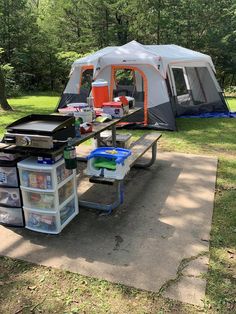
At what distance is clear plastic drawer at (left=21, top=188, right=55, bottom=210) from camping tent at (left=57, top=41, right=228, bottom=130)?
476 cm

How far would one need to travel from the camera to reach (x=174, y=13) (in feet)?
58.0

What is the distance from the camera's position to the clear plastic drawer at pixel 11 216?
10.2 feet

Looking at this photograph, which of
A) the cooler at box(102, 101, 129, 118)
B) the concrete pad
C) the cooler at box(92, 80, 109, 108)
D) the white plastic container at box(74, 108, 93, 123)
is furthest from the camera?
the cooler at box(92, 80, 109, 108)

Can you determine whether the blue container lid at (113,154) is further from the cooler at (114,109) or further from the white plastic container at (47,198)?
the cooler at (114,109)

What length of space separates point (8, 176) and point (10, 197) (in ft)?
0.69

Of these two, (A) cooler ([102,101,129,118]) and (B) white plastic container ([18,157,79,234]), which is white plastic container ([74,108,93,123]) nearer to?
(A) cooler ([102,101,129,118])

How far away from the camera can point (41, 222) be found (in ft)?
10.0

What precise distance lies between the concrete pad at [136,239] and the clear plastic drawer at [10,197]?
31cm

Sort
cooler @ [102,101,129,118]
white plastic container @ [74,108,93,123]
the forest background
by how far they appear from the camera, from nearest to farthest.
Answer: white plastic container @ [74,108,93,123] < cooler @ [102,101,129,118] < the forest background

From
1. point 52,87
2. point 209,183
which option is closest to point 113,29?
point 52,87

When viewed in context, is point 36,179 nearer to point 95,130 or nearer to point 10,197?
point 10,197

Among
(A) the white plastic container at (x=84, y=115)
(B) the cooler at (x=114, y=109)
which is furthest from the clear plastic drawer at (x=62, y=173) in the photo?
(B) the cooler at (x=114, y=109)

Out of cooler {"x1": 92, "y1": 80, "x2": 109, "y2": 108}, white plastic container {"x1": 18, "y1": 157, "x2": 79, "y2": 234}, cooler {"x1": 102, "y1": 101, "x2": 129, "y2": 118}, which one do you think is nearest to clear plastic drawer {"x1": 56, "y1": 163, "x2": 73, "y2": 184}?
white plastic container {"x1": 18, "y1": 157, "x2": 79, "y2": 234}

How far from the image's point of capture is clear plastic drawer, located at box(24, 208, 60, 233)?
3016 millimetres
